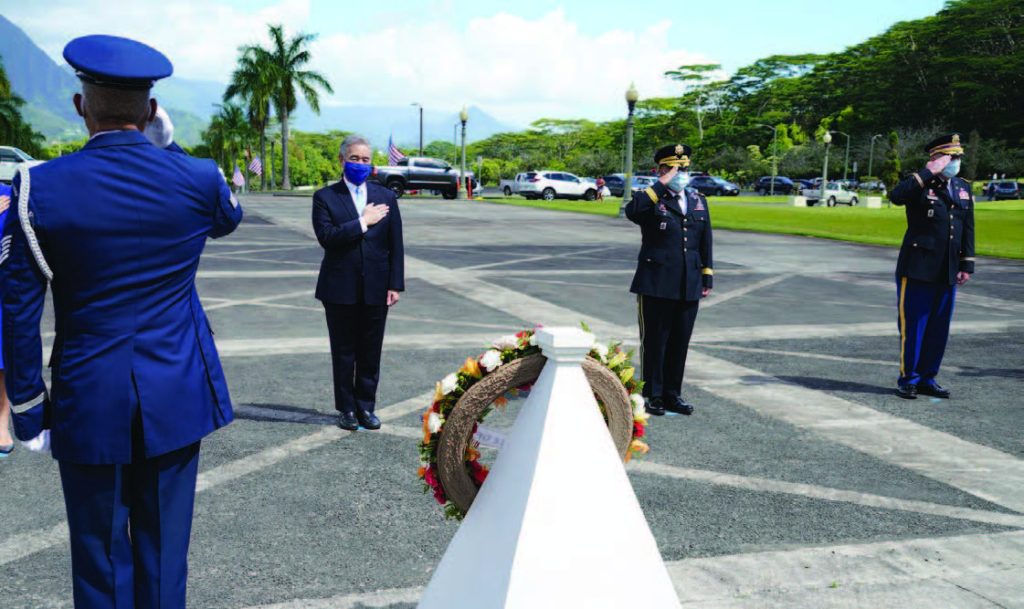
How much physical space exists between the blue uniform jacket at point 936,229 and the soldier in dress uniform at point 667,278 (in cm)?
178

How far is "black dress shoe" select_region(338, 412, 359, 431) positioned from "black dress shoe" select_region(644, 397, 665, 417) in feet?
6.67

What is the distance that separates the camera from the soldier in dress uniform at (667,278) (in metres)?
6.04

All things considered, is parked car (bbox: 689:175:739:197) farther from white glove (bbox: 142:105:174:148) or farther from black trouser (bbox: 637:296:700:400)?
white glove (bbox: 142:105:174:148)

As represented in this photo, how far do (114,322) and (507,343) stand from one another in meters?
1.17

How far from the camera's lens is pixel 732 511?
4180 mm

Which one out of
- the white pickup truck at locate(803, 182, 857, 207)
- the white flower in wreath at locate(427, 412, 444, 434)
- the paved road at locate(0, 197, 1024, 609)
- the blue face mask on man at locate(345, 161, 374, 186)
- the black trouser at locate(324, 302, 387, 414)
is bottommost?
the paved road at locate(0, 197, 1024, 609)

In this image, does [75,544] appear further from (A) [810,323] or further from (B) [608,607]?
(A) [810,323]

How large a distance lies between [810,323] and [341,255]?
6190 millimetres

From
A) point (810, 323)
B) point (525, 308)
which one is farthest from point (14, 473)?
point (810, 323)

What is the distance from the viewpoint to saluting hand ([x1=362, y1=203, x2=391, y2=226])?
5355 mm

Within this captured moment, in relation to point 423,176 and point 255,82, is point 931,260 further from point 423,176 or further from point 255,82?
point 255,82

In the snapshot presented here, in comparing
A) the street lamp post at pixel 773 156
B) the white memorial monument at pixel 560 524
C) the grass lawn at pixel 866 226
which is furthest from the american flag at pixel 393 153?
the white memorial monument at pixel 560 524

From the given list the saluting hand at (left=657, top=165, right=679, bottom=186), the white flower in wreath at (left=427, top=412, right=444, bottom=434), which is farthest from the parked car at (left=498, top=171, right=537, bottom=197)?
the white flower in wreath at (left=427, top=412, right=444, bottom=434)

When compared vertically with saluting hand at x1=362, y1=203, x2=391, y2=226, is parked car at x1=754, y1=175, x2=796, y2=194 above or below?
above
